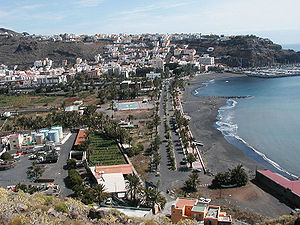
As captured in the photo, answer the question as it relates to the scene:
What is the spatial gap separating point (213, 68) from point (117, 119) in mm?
50294

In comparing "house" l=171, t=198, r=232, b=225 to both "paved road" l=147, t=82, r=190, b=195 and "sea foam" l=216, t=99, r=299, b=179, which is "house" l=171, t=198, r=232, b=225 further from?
"sea foam" l=216, t=99, r=299, b=179

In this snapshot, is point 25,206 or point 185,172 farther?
point 185,172

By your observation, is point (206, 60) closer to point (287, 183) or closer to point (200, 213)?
point (287, 183)

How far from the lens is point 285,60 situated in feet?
285

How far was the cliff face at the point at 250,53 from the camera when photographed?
275 ft

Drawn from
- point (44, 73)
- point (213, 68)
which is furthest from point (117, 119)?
point (213, 68)

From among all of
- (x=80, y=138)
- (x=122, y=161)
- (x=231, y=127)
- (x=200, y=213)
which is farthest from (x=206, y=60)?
(x=200, y=213)

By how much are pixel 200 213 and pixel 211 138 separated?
16126 millimetres

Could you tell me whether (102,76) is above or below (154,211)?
above

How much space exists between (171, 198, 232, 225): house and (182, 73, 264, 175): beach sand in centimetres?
737

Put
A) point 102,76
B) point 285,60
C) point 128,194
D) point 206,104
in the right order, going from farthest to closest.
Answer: point 285,60, point 102,76, point 206,104, point 128,194

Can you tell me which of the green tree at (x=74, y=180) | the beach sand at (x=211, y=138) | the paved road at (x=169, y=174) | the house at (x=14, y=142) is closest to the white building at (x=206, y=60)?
the beach sand at (x=211, y=138)

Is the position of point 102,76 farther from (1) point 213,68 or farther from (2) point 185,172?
(2) point 185,172

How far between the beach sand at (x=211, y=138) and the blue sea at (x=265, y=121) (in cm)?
81
